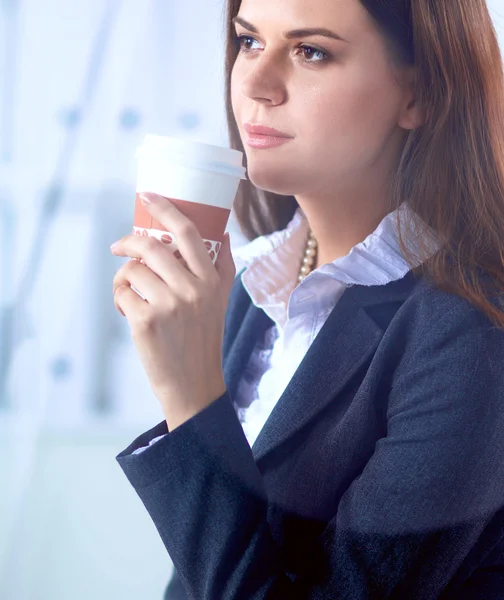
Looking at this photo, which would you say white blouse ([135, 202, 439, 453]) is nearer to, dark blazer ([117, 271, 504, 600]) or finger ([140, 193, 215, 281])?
dark blazer ([117, 271, 504, 600])

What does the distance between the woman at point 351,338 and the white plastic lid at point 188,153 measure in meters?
0.05

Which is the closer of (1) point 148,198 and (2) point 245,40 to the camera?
(1) point 148,198

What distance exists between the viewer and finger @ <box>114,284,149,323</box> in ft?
2.22

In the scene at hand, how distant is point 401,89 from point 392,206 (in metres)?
0.15

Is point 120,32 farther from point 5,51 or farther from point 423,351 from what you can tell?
point 423,351

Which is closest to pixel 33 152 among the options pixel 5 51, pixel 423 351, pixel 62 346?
pixel 5 51

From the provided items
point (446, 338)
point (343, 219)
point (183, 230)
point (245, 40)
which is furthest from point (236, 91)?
point (446, 338)

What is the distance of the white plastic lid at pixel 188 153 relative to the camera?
650mm

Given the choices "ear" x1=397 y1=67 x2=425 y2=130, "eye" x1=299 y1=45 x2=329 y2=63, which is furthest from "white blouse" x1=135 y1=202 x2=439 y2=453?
"eye" x1=299 y1=45 x2=329 y2=63

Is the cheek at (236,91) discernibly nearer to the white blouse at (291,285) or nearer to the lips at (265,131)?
the lips at (265,131)

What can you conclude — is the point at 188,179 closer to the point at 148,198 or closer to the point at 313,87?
the point at 148,198

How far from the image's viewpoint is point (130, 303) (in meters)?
0.68

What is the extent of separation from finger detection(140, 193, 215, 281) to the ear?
1.22ft

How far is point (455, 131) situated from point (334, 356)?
13.0 inches
